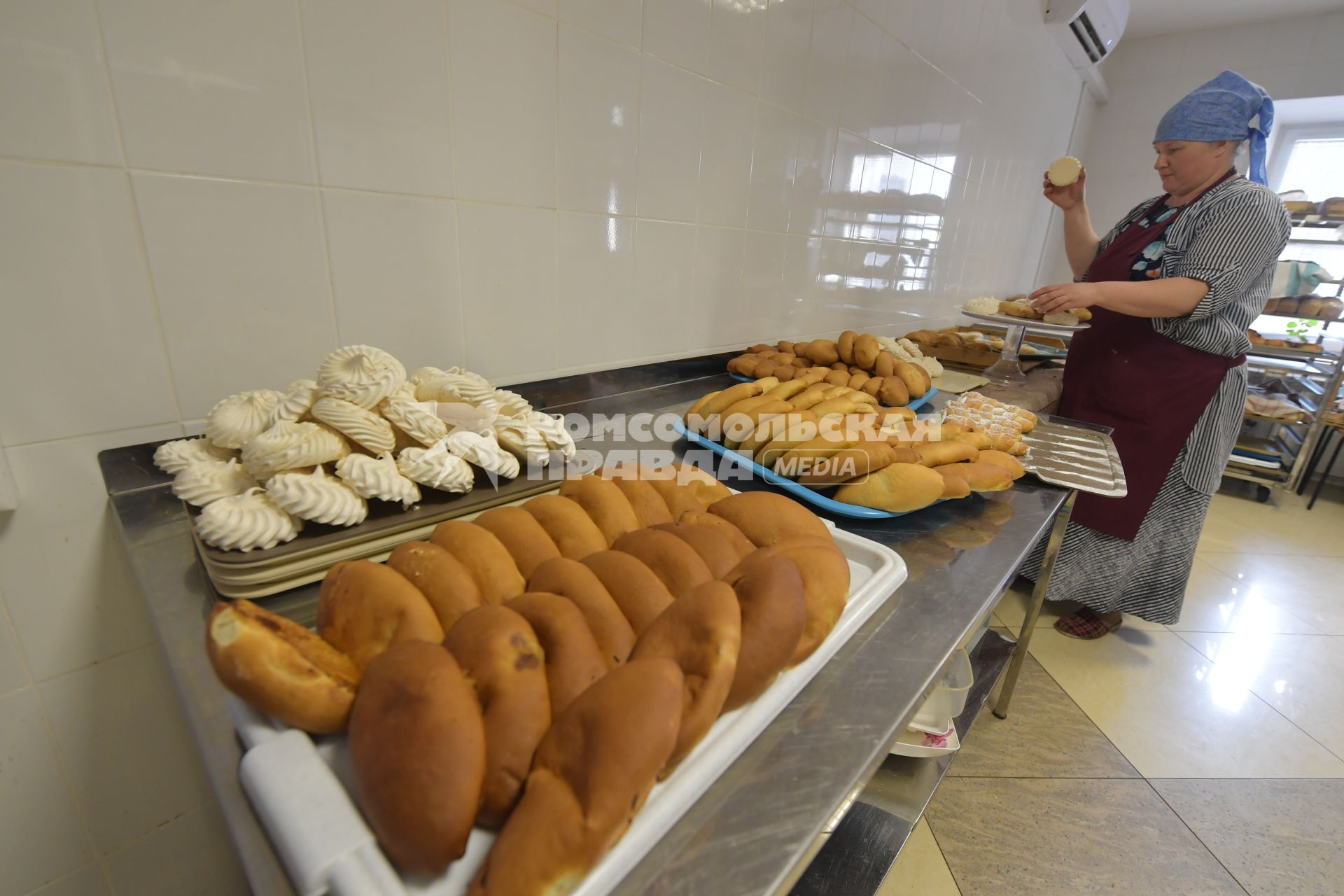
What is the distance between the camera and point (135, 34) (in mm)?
677

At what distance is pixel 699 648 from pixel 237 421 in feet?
2.06

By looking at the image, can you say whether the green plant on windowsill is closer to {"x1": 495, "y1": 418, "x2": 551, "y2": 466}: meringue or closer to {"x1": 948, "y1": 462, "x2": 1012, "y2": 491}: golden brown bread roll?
{"x1": 948, "y1": 462, "x2": 1012, "y2": 491}: golden brown bread roll

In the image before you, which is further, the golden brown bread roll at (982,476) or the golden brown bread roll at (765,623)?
the golden brown bread roll at (982,476)

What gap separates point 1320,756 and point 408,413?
2587 millimetres

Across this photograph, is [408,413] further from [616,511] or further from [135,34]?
[135,34]

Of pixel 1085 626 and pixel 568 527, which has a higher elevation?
pixel 568 527

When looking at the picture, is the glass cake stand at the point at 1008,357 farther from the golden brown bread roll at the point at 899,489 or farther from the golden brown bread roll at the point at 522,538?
the golden brown bread roll at the point at 522,538

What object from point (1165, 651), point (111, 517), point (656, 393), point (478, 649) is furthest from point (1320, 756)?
point (111, 517)

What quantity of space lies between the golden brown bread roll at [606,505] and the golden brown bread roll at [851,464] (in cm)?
36

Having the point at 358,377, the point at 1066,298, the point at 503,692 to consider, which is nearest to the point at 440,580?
the point at 503,692

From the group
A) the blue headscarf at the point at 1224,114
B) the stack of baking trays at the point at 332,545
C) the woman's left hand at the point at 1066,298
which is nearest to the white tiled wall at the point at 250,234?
the stack of baking trays at the point at 332,545

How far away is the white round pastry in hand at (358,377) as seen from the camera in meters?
0.70

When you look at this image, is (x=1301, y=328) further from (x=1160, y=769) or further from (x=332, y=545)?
(x=332, y=545)

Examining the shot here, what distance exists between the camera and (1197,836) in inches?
54.2
